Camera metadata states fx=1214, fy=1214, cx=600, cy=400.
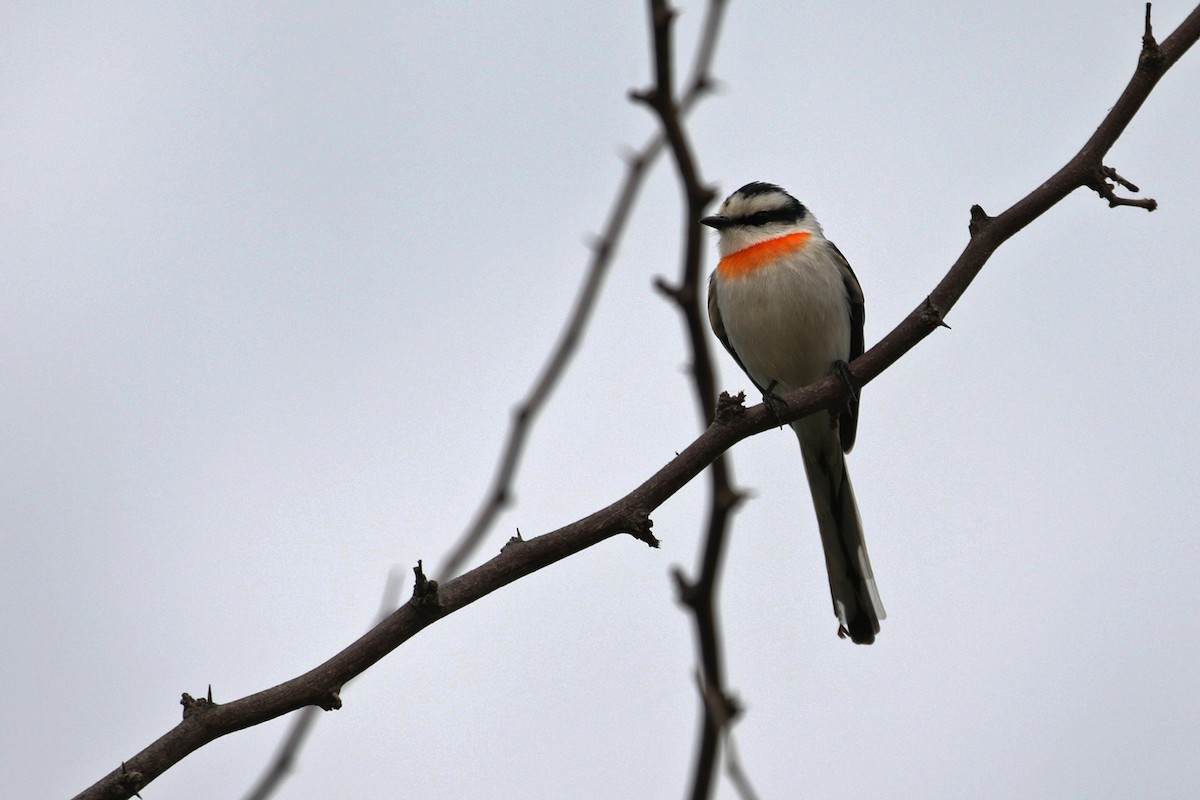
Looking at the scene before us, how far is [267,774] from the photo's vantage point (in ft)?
9.34

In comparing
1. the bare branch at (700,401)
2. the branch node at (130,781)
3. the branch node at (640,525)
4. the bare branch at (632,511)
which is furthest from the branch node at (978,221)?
the branch node at (130,781)

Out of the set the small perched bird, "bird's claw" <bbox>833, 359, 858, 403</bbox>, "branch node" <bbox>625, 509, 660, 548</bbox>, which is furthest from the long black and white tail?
"branch node" <bbox>625, 509, 660, 548</bbox>

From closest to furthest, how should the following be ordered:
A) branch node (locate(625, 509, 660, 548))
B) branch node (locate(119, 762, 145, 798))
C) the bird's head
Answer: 1. branch node (locate(119, 762, 145, 798))
2. branch node (locate(625, 509, 660, 548))
3. the bird's head

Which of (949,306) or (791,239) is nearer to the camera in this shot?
(949,306)

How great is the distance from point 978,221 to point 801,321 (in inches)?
118

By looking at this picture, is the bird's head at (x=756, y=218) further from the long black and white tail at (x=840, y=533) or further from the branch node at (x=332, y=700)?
the branch node at (x=332, y=700)

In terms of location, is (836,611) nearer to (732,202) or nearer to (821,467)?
(821,467)

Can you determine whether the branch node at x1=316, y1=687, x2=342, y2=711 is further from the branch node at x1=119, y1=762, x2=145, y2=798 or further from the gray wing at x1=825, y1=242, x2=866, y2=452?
the gray wing at x1=825, y1=242, x2=866, y2=452

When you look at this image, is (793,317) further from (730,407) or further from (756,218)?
(730,407)

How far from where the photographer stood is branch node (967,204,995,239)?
343cm

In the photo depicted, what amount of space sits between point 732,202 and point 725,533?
5576mm

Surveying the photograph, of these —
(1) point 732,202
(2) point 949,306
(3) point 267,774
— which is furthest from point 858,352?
(3) point 267,774

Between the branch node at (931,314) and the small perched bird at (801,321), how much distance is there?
2886mm

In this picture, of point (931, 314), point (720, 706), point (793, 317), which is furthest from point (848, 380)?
point (793, 317)
